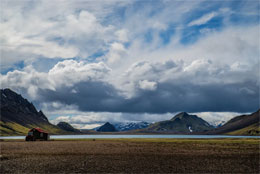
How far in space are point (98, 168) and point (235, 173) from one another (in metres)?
21.4

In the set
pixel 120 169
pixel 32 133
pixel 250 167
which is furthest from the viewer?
pixel 32 133

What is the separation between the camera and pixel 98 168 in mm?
41938

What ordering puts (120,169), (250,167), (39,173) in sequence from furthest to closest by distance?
(250,167), (120,169), (39,173)

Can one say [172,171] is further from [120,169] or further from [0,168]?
[0,168]

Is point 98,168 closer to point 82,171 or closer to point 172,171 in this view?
point 82,171

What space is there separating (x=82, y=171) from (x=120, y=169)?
6.05 m

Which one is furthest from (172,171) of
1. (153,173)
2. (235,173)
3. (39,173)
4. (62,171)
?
(39,173)

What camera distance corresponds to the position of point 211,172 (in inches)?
1558

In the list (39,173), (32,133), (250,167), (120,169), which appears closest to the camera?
(39,173)

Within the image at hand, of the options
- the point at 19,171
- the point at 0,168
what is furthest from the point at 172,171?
the point at 0,168

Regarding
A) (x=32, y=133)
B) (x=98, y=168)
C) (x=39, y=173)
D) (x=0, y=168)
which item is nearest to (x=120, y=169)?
(x=98, y=168)

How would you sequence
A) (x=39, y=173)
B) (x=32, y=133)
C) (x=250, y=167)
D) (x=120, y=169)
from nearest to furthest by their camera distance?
1. (x=39, y=173)
2. (x=120, y=169)
3. (x=250, y=167)
4. (x=32, y=133)

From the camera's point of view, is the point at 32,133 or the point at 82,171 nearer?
the point at 82,171

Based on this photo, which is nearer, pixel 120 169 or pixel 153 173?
pixel 153 173
